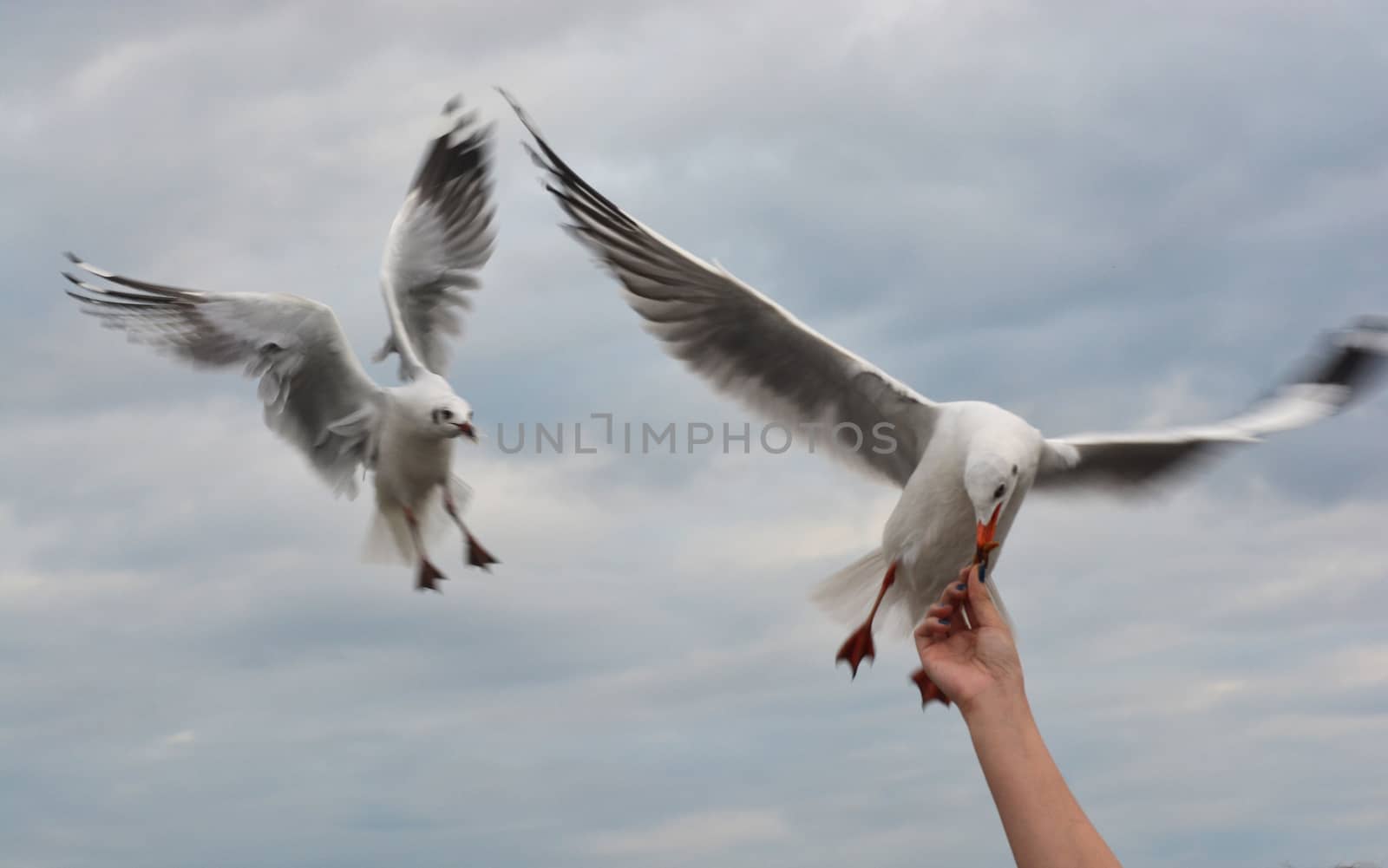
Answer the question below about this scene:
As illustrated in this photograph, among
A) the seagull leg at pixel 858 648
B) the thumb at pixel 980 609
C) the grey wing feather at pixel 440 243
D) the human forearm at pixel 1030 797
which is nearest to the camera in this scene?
the human forearm at pixel 1030 797

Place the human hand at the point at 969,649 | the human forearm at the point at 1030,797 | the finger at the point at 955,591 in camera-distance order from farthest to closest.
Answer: the finger at the point at 955,591 < the human hand at the point at 969,649 < the human forearm at the point at 1030,797

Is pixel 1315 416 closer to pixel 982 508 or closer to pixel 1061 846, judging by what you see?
pixel 982 508

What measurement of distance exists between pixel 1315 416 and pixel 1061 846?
197 inches

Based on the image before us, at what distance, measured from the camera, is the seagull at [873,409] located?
5.60 metres

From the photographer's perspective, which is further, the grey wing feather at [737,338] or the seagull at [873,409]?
the grey wing feather at [737,338]

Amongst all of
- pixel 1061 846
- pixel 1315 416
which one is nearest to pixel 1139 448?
pixel 1315 416

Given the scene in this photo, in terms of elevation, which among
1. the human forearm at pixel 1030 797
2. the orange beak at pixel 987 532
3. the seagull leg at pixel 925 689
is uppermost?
the orange beak at pixel 987 532

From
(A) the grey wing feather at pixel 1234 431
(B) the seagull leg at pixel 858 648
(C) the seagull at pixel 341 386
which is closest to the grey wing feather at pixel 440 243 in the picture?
(C) the seagull at pixel 341 386

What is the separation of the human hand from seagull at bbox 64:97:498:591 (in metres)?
4.51

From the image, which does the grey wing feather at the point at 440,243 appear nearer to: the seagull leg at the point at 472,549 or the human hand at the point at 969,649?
the seagull leg at the point at 472,549

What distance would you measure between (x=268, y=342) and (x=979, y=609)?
5.61 meters

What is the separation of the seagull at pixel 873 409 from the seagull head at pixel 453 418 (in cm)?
125

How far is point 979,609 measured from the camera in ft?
9.64

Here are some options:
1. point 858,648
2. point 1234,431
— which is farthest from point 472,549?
point 1234,431
